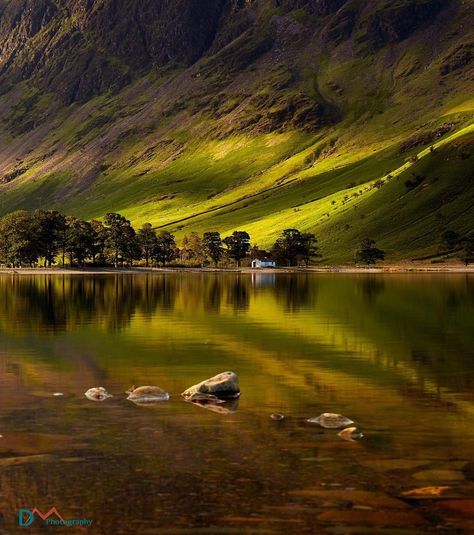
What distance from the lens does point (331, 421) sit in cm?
3784

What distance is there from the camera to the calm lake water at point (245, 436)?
2612cm

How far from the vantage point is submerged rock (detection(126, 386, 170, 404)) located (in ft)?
143

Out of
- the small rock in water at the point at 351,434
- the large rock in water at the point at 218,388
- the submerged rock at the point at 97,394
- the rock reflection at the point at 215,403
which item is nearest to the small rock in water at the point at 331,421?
the small rock in water at the point at 351,434

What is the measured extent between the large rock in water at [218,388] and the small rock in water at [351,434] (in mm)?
10080

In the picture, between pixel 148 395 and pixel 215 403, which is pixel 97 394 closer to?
pixel 148 395

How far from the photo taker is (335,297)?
141625 millimetres

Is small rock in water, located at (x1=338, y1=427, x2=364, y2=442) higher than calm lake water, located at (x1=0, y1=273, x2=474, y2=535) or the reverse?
higher

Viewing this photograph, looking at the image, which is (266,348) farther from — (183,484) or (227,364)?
(183,484)

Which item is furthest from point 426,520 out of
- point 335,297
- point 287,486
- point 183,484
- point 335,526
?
point 335,297

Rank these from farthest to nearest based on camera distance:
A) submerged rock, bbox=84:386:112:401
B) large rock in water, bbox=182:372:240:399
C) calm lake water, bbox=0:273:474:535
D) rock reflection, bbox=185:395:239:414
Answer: large rock in water, bbox=182:372:240:399
submerged rock, bbox=84:386:112:401
rock reflection, bbox=185:395:239:414
calm lake water, bbox=0:273:474:535

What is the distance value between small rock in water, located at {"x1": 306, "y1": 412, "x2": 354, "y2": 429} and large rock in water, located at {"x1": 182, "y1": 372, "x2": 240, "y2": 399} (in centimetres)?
726

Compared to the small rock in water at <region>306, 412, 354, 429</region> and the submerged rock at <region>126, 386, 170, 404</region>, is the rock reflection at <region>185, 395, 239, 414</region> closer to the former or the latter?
the submerged rock at <region>126, 386, 170, 404</region>

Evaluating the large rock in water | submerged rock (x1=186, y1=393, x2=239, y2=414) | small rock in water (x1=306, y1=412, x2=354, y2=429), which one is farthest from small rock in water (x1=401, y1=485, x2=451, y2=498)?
the large rock in water

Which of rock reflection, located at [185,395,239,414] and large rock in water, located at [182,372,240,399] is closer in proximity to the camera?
rock reflection, located at [185,395,239,414]
